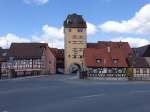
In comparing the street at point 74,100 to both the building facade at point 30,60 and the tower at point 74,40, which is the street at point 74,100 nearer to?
the building facade at point 30,60

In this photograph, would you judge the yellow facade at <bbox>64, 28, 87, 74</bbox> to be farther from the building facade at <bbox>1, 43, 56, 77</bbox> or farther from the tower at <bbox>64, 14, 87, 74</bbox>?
the building facade at <bbox>1, 43, 56, 77</bbox>

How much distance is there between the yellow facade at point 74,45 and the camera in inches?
4437

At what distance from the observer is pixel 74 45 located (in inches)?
4496

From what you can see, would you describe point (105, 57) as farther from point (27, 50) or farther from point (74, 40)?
point (27, 50)

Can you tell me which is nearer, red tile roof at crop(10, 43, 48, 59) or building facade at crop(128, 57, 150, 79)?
building facade at crop(128, 57, 150, 79)

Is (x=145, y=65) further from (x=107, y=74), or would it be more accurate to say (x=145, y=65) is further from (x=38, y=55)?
(x=38, y=55)

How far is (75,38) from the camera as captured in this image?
378 ft

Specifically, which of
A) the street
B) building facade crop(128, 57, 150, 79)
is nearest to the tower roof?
building facade crop(128, 57, 150, 79)

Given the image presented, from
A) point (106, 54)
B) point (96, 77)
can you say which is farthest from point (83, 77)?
point (106, 54)

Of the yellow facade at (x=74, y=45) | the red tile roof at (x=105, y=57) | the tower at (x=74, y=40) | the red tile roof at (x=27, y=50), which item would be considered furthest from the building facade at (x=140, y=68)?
the red tile roof at (x=27, y=50)

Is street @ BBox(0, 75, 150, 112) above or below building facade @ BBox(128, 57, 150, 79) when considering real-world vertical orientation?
below

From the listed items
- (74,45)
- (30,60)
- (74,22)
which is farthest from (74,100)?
(74,22)

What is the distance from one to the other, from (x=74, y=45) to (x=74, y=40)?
1.42 meters

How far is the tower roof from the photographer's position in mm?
115438
